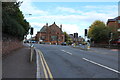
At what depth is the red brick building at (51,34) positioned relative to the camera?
13338cm

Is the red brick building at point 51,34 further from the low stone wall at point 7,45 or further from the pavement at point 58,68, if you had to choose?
the pavement at point 58,68

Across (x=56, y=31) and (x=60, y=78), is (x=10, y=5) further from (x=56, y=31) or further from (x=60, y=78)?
(x=56, y=31)

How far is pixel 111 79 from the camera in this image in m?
8.83

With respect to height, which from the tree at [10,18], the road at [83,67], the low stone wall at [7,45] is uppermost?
the tree at [10,18]

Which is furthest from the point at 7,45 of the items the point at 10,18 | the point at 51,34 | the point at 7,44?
the point at 51,34

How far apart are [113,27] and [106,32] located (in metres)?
3.95

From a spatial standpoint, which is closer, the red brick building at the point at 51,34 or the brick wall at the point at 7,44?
the brick wall at the point at 7,44

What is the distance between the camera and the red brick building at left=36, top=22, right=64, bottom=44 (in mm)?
133375

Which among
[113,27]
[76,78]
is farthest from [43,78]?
[113,27]

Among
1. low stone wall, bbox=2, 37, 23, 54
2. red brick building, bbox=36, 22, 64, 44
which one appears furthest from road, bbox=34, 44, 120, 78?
red brick building, bbox=36, 22, 64, 44

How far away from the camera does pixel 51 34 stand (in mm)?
134625

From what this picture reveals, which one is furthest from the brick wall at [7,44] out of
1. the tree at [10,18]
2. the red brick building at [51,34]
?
the red brick building at [51,34]

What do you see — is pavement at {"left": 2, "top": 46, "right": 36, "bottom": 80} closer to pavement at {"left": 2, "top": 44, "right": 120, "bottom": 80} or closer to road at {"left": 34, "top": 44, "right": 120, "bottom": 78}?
pavement at {"left": 2, "top": 44, "right": 120, "bottom": 80}

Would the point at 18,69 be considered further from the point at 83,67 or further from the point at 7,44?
the point at 7,44
